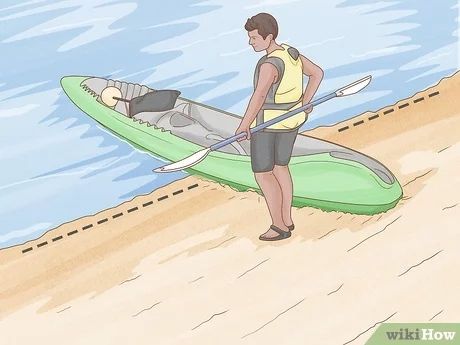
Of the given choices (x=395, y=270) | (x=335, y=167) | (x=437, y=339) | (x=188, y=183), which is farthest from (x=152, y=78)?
(x=437, y=339)

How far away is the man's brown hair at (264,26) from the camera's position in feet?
7.99

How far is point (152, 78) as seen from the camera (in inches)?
105

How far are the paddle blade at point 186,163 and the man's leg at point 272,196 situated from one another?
0.68 feet

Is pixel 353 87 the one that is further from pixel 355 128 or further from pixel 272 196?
pixel 272 196

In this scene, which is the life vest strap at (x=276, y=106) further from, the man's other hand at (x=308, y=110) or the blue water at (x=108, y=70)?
the blue water at (x=108, y=70)

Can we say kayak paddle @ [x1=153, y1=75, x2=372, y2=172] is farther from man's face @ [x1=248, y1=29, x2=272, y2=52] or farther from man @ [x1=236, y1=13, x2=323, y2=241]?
man's face @ [x1=248, y1=29, x2=272, y2=52]

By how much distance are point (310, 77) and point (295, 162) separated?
30cm

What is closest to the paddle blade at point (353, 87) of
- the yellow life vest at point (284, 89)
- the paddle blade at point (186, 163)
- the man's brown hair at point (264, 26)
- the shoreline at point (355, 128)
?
the shoreline at point (355, 128)

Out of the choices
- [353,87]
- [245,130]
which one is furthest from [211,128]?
[353,87]

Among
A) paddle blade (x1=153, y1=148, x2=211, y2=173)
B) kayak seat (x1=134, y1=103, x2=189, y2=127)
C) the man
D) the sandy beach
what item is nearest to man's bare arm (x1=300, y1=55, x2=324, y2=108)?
the man

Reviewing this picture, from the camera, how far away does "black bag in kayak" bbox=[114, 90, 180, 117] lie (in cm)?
269

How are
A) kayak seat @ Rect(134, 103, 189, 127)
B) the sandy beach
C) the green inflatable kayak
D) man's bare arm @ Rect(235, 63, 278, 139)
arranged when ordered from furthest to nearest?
kayak seat @ Rect(134, 103, 189, 127) → the green inflatable kayak → the sandy beach → man's bare arm @ Rect(235, 63, 278, 139)

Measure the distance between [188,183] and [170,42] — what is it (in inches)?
20.2

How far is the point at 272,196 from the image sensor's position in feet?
8.43
